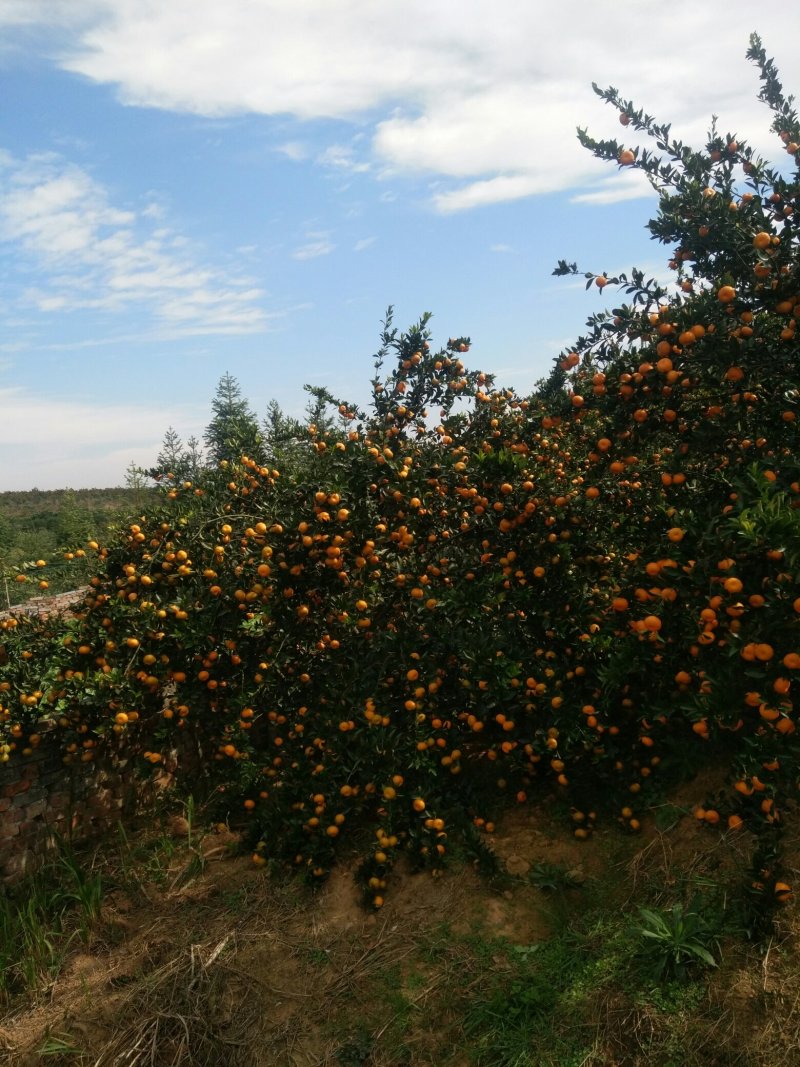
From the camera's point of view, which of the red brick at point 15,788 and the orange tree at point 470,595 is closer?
the orange tree at point 470,595

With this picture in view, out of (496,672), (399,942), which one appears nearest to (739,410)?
(496,672)

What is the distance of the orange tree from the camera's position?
131 inches

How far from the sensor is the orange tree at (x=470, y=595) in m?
3.32

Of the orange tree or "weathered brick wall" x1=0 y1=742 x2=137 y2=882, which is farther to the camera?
"weathered brick wall" x1=0 y1=742 x2=137 y2=882

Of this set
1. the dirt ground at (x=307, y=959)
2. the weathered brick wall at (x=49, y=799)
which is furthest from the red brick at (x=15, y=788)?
the dirt ground at (x=307, y=959)

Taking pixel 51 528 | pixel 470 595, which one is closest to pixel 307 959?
pixel 470 595

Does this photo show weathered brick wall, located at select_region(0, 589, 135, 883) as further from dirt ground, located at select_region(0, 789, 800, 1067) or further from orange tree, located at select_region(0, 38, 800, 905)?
dirt ground, located at select_region(0, 789, 800, 1067)

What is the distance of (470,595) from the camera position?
3.90 metres

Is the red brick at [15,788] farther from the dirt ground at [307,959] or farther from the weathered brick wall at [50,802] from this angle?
the dirt ground at [307,959]

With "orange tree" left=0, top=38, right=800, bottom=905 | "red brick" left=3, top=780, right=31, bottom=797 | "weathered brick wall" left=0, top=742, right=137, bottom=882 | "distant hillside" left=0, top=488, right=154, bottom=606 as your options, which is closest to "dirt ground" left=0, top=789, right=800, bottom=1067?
"orange tree" left=0, top=38, right=800, bottom=905

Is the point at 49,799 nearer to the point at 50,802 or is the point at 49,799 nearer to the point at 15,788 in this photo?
the point at 50,802

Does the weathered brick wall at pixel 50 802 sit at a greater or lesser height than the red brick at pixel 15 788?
lesser

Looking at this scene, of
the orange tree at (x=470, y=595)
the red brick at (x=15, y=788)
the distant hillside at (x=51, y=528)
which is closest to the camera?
the orange tree at (x=470, y=595)

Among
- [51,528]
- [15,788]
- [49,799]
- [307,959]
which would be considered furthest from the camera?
[51,528]
